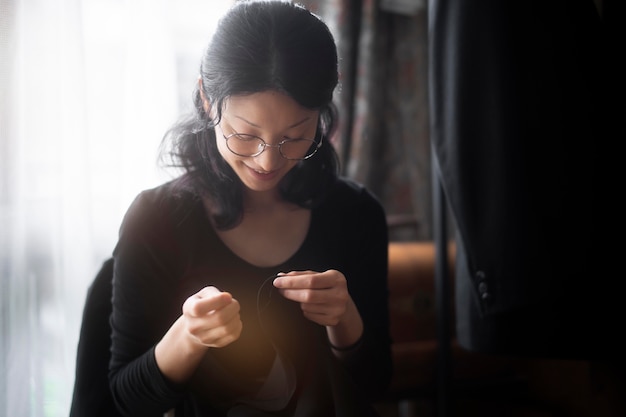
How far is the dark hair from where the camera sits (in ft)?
1.54

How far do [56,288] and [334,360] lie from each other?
331mm

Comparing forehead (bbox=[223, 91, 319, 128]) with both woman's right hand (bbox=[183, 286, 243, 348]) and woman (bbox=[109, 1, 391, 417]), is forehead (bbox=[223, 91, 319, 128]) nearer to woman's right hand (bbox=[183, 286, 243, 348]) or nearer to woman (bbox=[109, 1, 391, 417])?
woman (bbox=[109, 1, 391, 417])

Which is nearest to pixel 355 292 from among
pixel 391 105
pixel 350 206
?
pixel 350 206

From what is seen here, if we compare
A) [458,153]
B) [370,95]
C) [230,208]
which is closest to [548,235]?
[458,153]

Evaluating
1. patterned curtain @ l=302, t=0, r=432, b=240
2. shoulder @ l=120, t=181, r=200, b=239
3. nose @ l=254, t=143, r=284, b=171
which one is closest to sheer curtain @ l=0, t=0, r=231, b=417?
shoulder @ l=120, t=181, r=200, b=239

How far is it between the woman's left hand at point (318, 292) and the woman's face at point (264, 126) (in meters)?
0.11

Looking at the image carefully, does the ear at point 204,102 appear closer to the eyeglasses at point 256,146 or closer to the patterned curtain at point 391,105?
the eyeglasses at point 256,146

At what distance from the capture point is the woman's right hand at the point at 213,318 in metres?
0.43

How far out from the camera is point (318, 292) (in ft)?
1.55

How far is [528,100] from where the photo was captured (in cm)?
65

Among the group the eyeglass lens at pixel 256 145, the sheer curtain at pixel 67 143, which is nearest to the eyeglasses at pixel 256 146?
the eyeglass lens at pixel 256 145

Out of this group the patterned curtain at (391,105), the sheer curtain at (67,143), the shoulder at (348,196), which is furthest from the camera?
the patterned curtain at (391,105)

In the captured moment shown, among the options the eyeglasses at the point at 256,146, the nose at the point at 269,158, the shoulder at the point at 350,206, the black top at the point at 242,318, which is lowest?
the black top at the point at 242,318

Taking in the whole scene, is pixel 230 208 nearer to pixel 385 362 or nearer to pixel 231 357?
pixel 231 357
